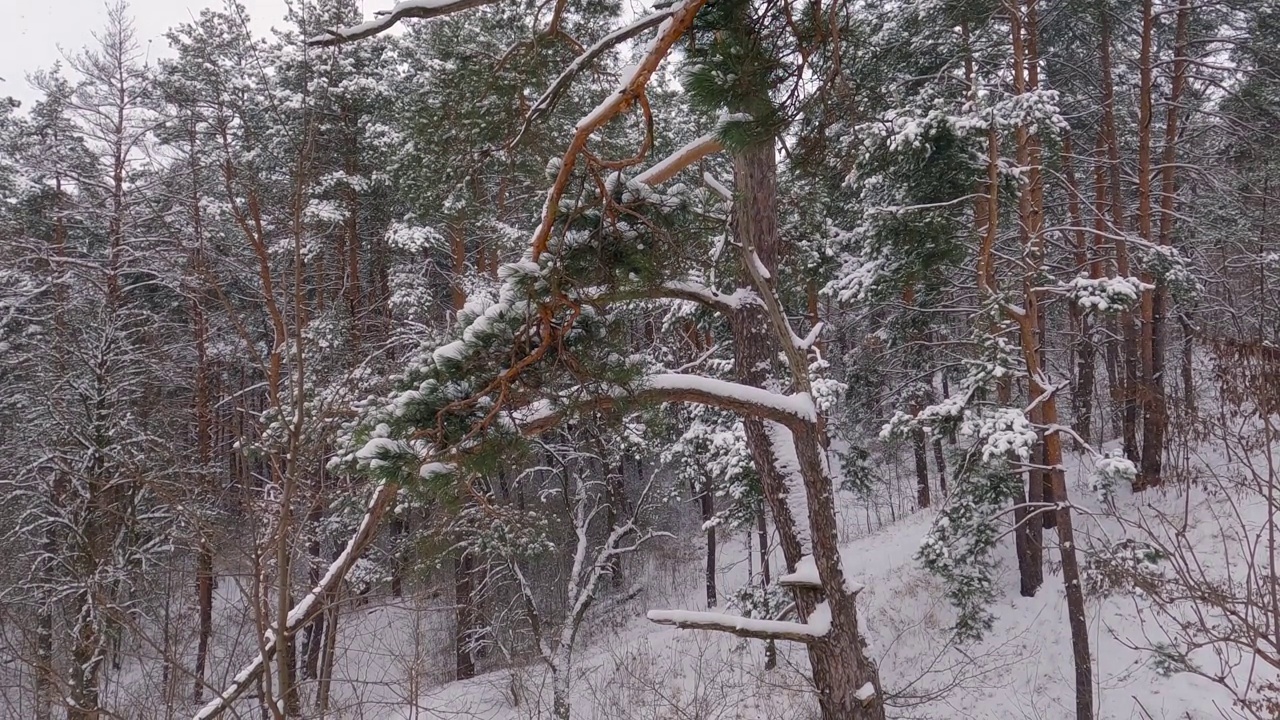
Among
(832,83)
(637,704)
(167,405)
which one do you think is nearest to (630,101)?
(832,83)

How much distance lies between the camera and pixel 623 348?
9.78 ft

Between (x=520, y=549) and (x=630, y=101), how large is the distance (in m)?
7.75

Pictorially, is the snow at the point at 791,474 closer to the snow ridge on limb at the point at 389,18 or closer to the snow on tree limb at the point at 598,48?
the snow on tree limb at the point at 598,48

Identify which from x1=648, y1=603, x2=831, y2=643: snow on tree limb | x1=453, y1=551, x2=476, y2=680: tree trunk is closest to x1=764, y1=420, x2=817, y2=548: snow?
x1=648, y1=603, x2=831, y2=643: snow on tree limb

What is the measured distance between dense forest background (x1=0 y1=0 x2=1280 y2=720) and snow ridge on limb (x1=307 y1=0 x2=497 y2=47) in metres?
0.02

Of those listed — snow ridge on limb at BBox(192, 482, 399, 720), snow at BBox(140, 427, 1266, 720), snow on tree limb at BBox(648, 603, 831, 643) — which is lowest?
snow at BBox(140, 427, 1266, 720)

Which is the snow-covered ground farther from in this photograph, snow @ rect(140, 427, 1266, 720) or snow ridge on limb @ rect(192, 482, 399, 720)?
snow ridge on limb @ rect(192, 482, 399, 720)

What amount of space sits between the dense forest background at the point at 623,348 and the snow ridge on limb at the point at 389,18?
0.07ft

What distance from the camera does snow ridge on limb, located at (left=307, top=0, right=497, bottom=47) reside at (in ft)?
6.95

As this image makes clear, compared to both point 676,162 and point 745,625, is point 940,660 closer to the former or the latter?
point 745,625

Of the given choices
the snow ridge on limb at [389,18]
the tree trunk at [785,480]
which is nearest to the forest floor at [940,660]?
the tree trunk at [785,480]

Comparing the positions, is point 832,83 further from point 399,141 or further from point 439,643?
point 439,643

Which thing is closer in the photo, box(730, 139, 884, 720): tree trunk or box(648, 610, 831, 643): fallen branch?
box(648, 610, 831, 643): fallen branch

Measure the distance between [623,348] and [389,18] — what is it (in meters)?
1.58
